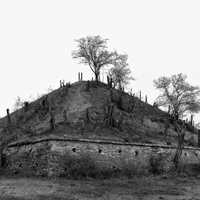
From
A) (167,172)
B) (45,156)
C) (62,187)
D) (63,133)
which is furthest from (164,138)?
(62,187)

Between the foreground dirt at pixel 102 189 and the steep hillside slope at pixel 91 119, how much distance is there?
16.9 ft

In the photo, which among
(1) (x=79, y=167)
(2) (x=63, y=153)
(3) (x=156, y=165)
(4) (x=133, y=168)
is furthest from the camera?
(3) (x=156, y=165)

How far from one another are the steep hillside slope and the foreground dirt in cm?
515

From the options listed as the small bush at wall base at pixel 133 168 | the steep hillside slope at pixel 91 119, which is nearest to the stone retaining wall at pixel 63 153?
the small bush at wall base at pixel 133 168

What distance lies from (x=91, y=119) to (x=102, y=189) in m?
10.5

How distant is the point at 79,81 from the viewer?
36.4 metres

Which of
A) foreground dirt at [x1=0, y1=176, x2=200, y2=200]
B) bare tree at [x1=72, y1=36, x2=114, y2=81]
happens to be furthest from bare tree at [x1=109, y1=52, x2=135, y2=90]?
foreground dirt at [x1=0, y1=176, x2=200, y2=200]

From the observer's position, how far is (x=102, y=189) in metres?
15.8

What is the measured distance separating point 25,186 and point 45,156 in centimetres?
380

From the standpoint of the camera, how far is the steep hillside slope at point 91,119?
2408 cm

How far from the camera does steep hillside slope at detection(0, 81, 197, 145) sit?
2408cm

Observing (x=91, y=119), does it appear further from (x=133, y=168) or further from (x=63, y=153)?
(x=133, y=168)

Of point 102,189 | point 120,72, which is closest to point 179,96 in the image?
point 120,72

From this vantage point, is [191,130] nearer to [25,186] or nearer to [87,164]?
[87,164]
